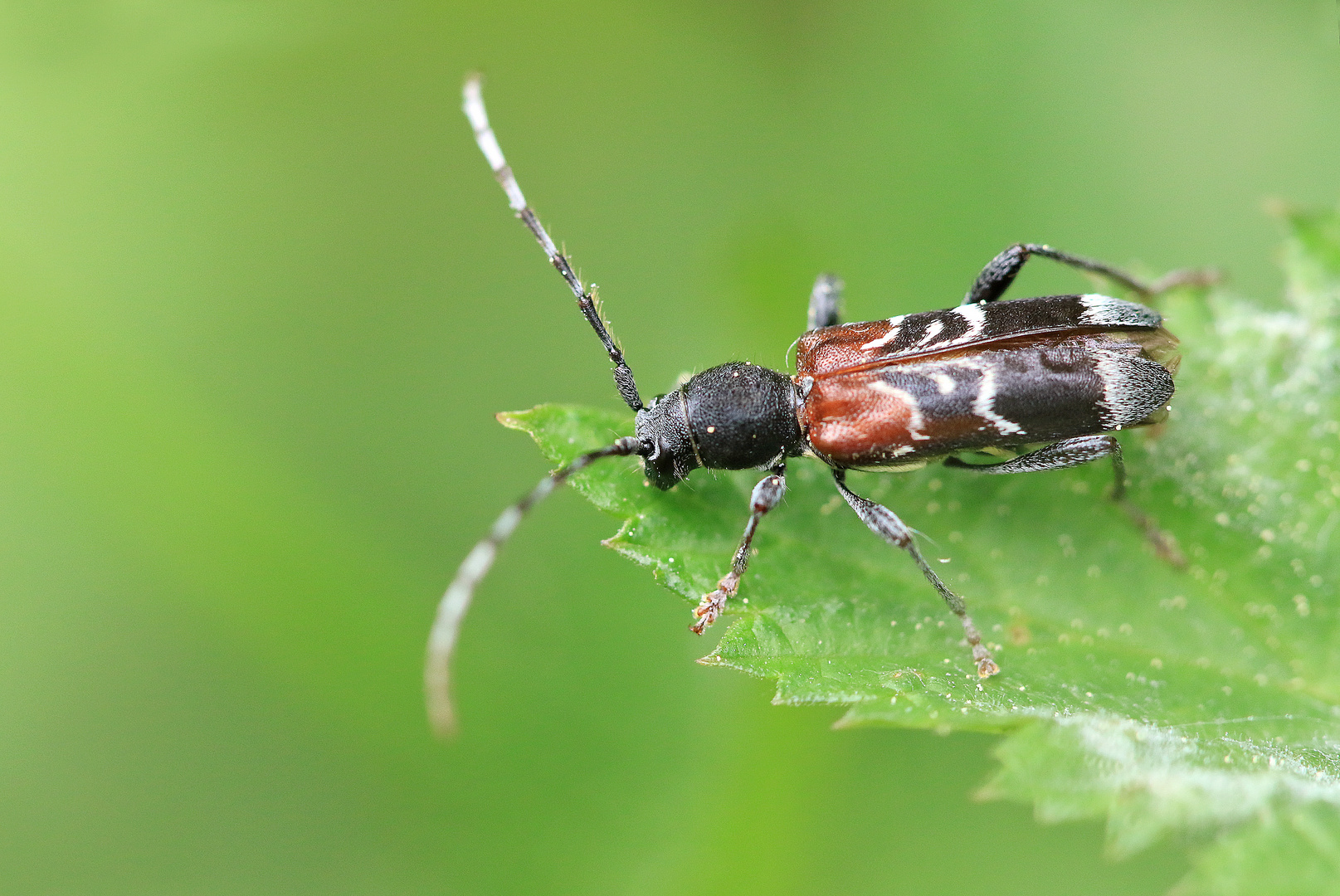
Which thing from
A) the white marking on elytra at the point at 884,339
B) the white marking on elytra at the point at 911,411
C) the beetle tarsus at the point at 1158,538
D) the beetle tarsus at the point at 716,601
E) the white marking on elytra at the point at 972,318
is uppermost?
the white marking on elytra at the point at 884,339

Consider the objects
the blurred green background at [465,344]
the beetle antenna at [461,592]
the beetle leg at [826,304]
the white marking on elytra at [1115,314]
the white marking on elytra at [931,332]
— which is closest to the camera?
the beetle antenna at [461,592]

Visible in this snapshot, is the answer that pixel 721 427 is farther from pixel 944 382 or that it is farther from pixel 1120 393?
pixel 1120 393

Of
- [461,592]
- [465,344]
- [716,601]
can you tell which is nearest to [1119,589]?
[716,601]

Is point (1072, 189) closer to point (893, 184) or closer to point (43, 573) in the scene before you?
point (893, 184)

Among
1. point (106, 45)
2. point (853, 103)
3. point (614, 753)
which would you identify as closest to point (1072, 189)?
point (853, 103)

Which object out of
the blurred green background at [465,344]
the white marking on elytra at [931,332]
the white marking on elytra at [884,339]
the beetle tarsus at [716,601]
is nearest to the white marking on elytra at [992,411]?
the white marking on elytra at [931,332]

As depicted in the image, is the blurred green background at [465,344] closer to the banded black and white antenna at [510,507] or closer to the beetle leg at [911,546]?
the banded black and white antenna at [510,507]
